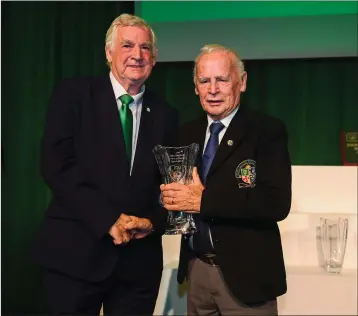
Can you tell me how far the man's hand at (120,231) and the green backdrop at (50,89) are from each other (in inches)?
49.9

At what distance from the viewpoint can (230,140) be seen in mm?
1354

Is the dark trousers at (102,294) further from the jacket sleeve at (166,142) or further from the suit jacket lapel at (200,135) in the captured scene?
the suit jacket lapel at (200,135)

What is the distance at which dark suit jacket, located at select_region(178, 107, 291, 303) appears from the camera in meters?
1.30

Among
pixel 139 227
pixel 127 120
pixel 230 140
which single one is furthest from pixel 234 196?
pixel 127 120

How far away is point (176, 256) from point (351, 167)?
1.00 metres

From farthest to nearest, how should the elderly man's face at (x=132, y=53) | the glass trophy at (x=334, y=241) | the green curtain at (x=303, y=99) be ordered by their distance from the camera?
the green curtain at (x=303, y=99), the glass trophy at (x=334, y=241), the elderly man's face at (x=132, y=53)

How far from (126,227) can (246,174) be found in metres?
0.38

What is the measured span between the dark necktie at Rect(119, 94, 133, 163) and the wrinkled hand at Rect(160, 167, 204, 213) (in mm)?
188

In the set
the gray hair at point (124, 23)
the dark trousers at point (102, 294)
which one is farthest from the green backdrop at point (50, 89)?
the dark trousers at point (102, 294)

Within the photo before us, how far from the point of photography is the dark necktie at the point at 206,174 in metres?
1.38

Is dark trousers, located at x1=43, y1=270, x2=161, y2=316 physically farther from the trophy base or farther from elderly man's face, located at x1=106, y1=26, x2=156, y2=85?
elderly man's face, located at x1=106, y1=26, x2=156, y2=85

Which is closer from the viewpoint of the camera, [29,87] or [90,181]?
[90,181]

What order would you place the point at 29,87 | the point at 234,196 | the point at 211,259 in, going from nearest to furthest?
the point at 234,196, the point at 211,259, the point at 29,87

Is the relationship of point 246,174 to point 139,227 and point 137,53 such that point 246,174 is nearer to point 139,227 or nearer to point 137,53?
point 139,227
